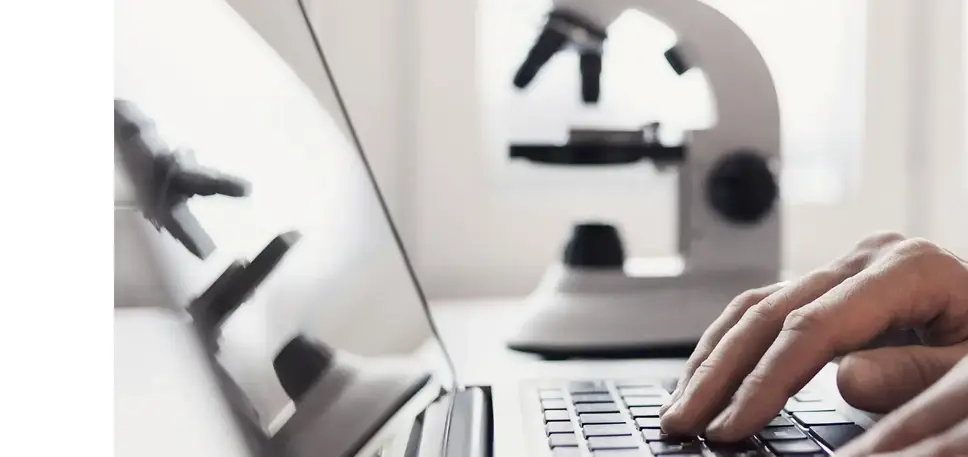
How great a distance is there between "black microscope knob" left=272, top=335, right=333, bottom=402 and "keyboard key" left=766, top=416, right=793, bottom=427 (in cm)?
23

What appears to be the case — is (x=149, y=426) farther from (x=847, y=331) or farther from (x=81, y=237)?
(x=847, y=331)

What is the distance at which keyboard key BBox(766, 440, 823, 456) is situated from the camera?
0.36 metres

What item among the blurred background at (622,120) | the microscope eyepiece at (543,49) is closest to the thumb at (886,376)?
the microscope eyepiece at (543,49)

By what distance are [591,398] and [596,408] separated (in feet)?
0.08

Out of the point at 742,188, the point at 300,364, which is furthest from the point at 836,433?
the point at 742,188

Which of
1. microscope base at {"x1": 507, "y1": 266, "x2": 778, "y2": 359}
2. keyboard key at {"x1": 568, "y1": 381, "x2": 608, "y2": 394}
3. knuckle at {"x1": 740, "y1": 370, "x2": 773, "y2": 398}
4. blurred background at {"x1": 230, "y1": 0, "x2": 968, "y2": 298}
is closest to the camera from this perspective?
knuckle at {"x1": 740, "y1": 370, "x2": 773, "y2": 398}

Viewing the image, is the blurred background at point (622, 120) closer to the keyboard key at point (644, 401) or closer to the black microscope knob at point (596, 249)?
the black microscope knob at point (596, 249)

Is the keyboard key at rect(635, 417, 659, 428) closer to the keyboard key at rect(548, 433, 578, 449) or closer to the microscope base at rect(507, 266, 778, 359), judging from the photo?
the keyboard key at rect(548, 433, 578, 449)

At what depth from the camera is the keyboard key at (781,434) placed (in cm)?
38

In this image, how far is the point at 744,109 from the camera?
0.74 m

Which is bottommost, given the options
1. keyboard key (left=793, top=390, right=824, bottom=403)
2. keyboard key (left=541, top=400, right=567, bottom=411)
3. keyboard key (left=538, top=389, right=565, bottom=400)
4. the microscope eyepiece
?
keyboard key (left=793, top=390, right=824, bottom=403)

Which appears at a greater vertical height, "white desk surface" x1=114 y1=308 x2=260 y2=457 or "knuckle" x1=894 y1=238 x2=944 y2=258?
"knuckle" x1=894 y1=238 x2=944 y2=258

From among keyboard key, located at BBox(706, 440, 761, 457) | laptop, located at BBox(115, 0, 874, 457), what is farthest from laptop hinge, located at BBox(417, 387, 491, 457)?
keyboard key, located at BBox(706, 440, 761, 457)

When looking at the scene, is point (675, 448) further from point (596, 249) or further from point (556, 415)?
point (596, 249)
